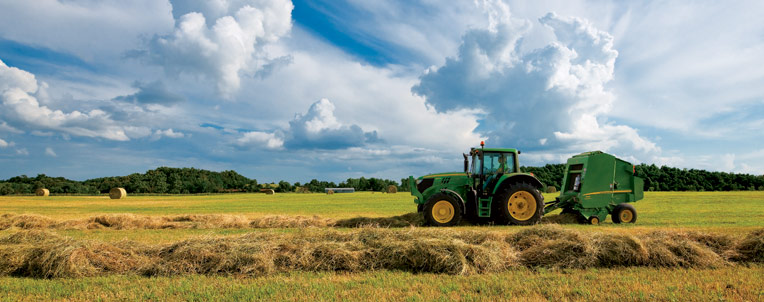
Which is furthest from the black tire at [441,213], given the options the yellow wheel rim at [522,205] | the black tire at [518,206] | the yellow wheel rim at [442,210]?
the yellow wheel rim at [522,205]

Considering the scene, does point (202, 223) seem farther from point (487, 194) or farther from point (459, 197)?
point (487, 194)

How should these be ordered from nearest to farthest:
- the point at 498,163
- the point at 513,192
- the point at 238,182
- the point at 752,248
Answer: the point at 752,248 < the point at 513,192 < the point at 498,163 < the point at 238,182

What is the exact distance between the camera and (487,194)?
39.1ft

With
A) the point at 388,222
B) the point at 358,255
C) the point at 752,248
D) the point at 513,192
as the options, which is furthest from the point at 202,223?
the point at 752,248

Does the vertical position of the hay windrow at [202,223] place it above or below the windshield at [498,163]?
below

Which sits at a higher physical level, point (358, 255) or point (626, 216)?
point (626, 216)

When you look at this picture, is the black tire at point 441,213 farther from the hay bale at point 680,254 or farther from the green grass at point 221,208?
the hay bale at point 680,254

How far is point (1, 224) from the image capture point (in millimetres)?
13406

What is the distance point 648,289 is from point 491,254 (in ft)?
6.77

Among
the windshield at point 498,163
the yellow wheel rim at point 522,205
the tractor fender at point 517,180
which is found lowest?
the yellow wheel rim at point 522,205

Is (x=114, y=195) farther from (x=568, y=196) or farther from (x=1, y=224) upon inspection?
(x=568, y=196)

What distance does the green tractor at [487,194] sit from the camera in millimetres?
11719

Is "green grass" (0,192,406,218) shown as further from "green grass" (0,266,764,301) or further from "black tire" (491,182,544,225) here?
"green grass" (0,266,764,301)

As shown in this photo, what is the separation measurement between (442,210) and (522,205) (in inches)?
90.5
